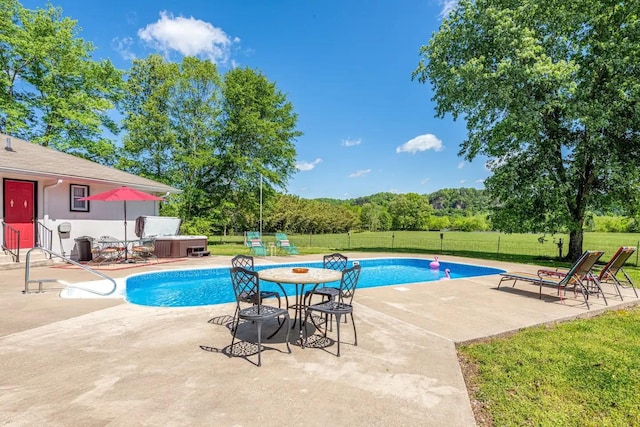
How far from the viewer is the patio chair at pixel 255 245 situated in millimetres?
14531

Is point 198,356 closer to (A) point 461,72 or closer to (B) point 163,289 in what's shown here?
(B) point 163,289

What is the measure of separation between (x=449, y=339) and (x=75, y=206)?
534 inches

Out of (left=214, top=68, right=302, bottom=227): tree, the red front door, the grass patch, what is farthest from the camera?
(left=214, top=68, right=302, bottom=227): tree

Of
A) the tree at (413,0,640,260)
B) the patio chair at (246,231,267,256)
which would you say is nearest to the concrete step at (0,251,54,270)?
the patio chair at (246,231,267,256)

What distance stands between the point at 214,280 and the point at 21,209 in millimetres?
6872

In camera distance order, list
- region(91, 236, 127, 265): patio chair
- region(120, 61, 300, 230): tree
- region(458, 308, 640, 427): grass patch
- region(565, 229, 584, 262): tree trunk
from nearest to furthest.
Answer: region(458, 308, 640, 427): grass patch
region(91, 236, 127, 265): patio chair
region(565, 229, 584, 262): tree trunk
region(120, 61, 300, 230): tree

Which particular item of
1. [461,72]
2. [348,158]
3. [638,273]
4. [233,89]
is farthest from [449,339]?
[348,158]

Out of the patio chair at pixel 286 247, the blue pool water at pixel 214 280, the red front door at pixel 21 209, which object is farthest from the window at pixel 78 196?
the patio chair at pixel 286 247

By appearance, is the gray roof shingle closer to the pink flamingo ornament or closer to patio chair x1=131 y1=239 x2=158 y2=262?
patio chair x1=131 y1=239 x2=158 y2=262

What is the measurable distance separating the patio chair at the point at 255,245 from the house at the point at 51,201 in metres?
5.05

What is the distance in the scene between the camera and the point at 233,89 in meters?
23.8

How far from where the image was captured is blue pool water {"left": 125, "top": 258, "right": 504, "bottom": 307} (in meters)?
8.28

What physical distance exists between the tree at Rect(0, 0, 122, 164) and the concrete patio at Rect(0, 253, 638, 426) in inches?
710

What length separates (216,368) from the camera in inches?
142
